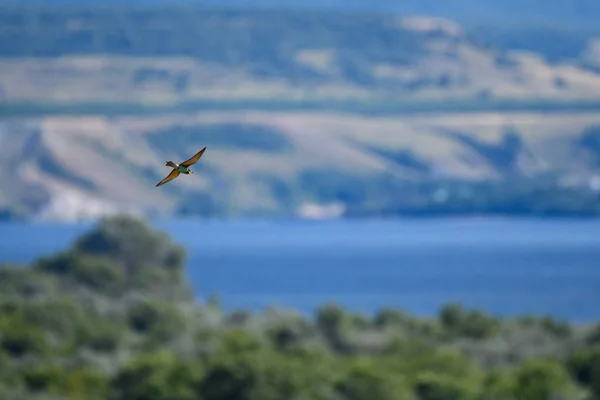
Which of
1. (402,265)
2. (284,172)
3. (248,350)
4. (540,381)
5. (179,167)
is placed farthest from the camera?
(284,172)

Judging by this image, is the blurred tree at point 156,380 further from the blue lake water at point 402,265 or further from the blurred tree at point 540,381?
the blue lake water at point 402,265

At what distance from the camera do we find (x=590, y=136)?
179875mm

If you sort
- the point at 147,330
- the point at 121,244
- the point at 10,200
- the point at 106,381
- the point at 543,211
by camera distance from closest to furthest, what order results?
the point at 106,381 → the point at 147,330 → the point at 121,244 → the point at 543,211 → the point at 10,200

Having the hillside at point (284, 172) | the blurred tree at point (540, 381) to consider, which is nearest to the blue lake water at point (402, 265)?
the hillside at point (284, 172)

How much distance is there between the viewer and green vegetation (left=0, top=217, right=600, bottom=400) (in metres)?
26.9

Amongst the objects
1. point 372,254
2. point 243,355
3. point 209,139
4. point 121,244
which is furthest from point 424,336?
point 209,139

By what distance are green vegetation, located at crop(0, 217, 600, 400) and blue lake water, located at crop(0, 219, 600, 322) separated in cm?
2518

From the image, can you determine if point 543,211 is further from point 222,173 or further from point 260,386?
point 260,386

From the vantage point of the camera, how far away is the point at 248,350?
3183 cm

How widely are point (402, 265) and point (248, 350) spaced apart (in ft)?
316

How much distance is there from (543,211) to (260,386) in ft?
438

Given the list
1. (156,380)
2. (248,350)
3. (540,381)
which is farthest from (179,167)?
(248,350)

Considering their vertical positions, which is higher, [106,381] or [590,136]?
[590,136]

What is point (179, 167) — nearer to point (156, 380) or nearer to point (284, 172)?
point (156, 380)
